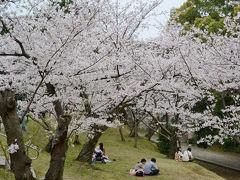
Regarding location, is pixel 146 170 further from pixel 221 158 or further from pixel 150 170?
pixel 221 158

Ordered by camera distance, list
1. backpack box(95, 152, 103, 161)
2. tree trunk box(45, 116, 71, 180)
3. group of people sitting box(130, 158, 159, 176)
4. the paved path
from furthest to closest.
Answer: the paved path → backpack box(95, 152, 103, 161) → group of people sitting box(130, 158, 159, 176) → tree trunk box(45, 116, 71, 180)

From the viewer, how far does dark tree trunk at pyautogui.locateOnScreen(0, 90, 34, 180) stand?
351cm

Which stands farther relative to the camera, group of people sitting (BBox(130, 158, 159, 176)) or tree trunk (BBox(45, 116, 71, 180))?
group of people sitting (BBox(130, 158, 159, 176))

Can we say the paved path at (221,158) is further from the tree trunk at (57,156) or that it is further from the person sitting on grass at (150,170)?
the tree trunk at (57,156)

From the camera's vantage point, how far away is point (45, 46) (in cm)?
→ 562

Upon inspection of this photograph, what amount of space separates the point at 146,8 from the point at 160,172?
22.0ft

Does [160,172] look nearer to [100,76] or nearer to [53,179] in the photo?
[100,76]

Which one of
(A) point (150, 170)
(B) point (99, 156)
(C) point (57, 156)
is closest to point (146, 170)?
(A) point (150, 170)

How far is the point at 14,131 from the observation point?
359cm

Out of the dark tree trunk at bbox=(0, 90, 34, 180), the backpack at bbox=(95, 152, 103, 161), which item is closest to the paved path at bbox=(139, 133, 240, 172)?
the backpack at bbox=(95, 152, 103, 161)

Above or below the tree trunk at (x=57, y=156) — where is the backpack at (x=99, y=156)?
below

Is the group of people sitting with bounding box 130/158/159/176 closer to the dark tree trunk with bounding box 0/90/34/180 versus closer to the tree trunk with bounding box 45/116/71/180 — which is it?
the tree trunk with bounding box 45/116/71/180

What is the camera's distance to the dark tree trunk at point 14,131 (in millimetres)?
3514

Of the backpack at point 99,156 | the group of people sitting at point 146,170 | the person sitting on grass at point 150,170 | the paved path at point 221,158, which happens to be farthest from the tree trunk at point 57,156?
the paved path at point 221,158
